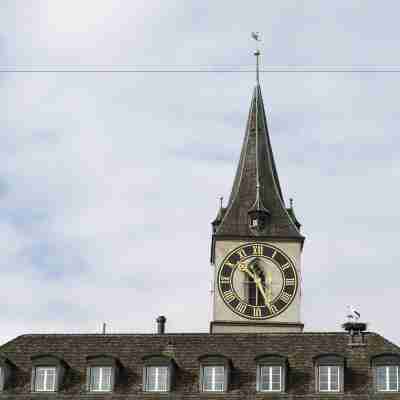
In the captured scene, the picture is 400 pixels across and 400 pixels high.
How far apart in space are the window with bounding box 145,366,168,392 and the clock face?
16686mm

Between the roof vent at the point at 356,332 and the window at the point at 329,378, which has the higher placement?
the roof vent at the point at 356,332

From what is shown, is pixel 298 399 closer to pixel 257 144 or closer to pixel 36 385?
pixel 36 385

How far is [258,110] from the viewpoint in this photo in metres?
98.6

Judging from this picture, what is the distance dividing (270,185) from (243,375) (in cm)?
2518

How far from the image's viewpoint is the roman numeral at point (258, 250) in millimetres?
87875

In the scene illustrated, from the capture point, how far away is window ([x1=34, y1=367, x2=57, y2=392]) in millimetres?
69625

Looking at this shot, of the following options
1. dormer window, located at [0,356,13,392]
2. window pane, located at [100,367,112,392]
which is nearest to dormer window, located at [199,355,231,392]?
window pane, located at [100,367,112,392]

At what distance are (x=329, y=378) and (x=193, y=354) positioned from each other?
743 cm

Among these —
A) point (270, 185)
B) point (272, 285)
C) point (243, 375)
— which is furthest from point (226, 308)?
point (243, 375)

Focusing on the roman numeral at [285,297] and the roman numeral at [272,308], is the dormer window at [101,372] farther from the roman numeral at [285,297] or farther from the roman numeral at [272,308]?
the roman numeral at [285,297]

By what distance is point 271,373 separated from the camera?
69312 mm

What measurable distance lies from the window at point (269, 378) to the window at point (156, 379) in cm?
482

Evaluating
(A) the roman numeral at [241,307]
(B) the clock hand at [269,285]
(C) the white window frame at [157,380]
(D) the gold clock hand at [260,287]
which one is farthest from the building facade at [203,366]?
(B) the clock hand at [269,285]

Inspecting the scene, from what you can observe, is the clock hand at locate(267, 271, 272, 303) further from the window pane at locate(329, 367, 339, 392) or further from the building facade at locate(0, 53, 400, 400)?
the window pane at locate(329, 367, 339, 392)
